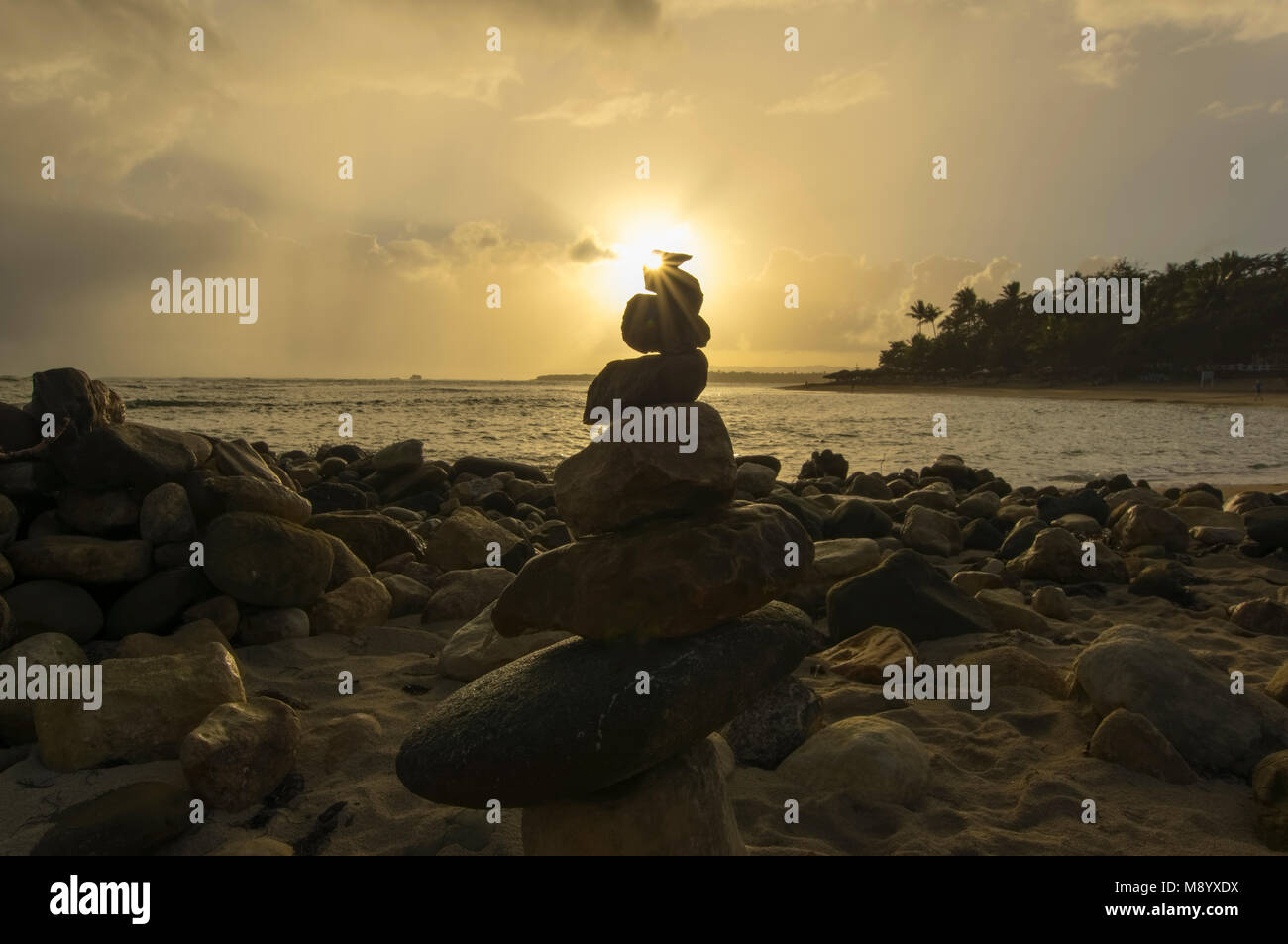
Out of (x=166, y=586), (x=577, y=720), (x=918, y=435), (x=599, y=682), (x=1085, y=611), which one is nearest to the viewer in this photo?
(x=577, y=720)

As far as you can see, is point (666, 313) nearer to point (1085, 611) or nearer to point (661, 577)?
point (661, 577)

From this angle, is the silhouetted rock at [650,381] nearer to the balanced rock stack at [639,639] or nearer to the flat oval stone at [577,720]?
the balanced rock stack at [639,639]

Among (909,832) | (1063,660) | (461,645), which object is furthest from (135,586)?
(1063,660)

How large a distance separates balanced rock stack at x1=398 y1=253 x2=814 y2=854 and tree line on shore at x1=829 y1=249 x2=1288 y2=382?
217 feet

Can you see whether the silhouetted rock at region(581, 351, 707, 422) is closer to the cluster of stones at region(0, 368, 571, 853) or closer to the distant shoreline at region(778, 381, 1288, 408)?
the cluster of stones at region(0, 368, 571, 853)

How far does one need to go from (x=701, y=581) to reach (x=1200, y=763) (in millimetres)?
3262

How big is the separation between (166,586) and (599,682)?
4505 millimetres

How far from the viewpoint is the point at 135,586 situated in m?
5.96

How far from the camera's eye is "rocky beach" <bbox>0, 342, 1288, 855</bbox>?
3.28 m

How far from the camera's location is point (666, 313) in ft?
12.5

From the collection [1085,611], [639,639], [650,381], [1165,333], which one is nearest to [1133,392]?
[1165,333]

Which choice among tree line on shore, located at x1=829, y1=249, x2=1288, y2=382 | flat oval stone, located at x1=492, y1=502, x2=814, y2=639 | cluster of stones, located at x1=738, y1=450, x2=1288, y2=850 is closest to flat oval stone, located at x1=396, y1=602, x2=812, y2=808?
flat oval stone, located at x1=492, y1=502, x2=814, y2=639

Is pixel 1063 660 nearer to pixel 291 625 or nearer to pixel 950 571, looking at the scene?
pixel 950 571
